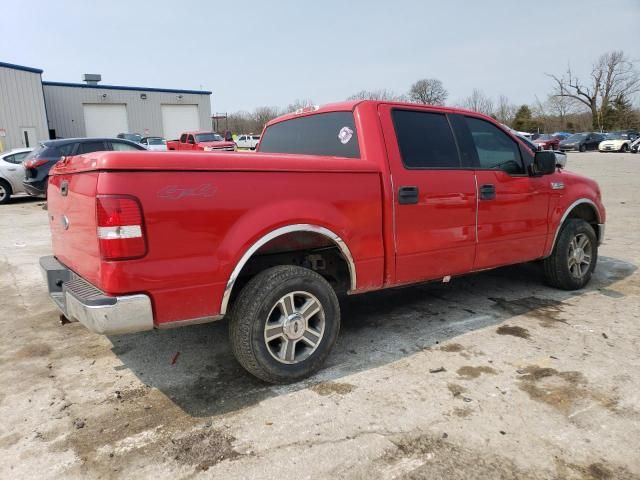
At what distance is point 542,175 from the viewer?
15.6ft

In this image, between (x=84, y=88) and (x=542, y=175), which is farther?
(x=84, y=88)

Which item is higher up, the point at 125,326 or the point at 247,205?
the point at 247,205

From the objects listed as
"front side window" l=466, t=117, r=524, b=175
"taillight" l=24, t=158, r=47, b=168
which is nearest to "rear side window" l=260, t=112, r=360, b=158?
"front side window" l=466, t=117, r=524, b=175

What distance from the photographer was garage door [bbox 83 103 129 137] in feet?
118

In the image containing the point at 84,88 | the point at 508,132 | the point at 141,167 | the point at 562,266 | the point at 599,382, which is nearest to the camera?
the point at 141,167

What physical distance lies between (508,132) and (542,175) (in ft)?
1.87

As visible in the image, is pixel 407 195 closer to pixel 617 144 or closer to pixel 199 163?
pixel 199 163

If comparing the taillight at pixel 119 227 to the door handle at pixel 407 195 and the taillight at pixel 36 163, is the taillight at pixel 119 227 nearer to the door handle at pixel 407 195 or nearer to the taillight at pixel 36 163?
the door handle at pixel 407 195

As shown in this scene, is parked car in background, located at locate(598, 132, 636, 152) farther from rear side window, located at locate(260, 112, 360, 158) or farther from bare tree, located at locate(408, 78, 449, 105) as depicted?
rear side window, located at locate(260, 112, 360, 158)

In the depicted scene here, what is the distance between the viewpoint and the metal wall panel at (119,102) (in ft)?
113

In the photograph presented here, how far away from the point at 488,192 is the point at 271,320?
2.28 m

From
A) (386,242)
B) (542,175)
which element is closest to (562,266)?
(542,175)

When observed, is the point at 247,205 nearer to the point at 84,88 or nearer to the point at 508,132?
the point at 508,132

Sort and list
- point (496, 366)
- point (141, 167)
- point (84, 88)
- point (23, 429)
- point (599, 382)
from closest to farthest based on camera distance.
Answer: point (141, 167)
point (23, 429)
point (599, 382)
point (496, 366)
point (84, 88)
